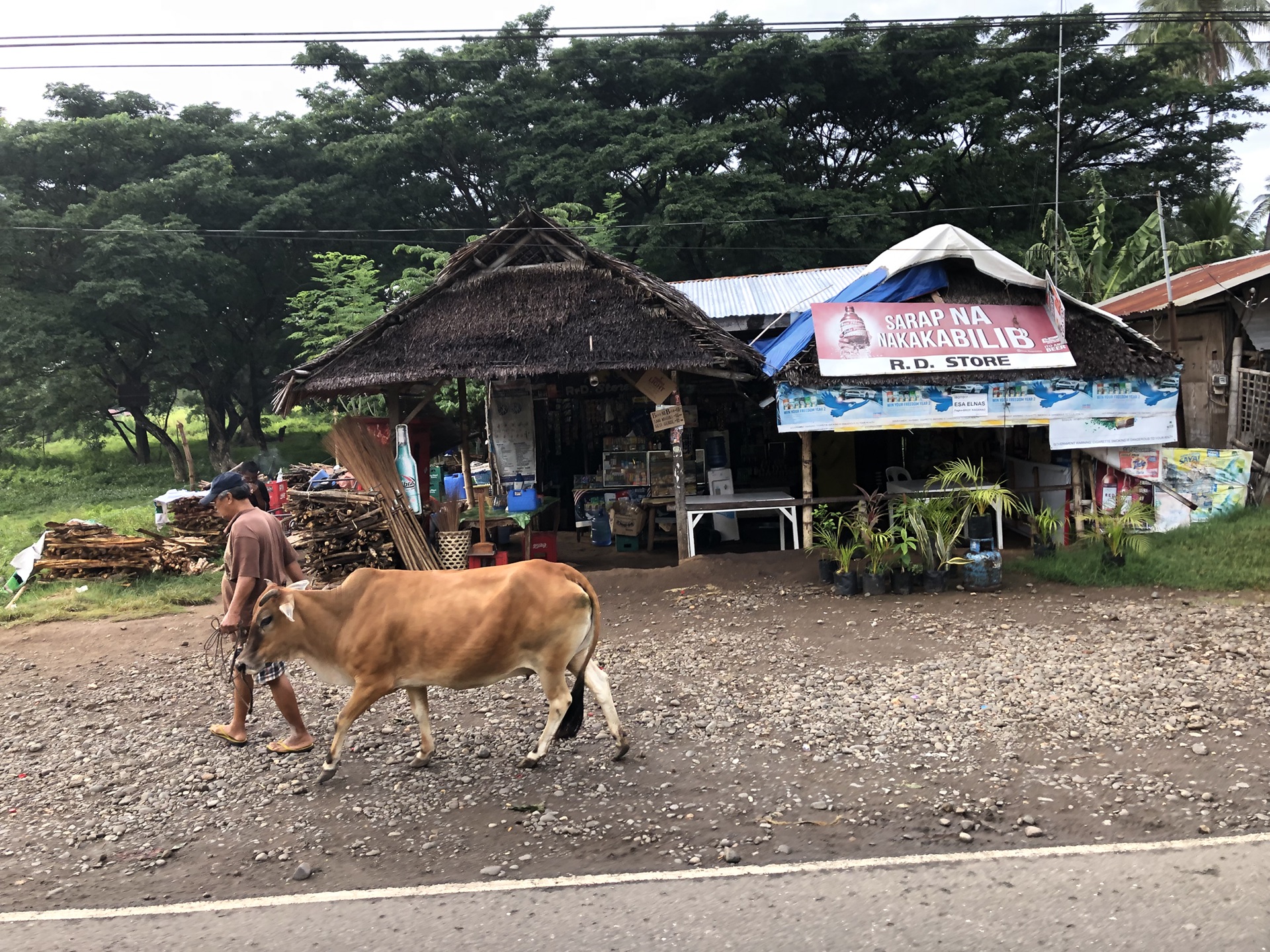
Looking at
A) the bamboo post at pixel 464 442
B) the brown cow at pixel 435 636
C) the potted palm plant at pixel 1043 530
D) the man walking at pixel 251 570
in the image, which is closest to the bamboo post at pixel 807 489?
the potted palm plant at pixel 1043 530

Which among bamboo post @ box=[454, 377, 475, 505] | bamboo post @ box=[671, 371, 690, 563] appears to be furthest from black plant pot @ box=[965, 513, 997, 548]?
bamboo post @ box=[454, 377, 475, 505]

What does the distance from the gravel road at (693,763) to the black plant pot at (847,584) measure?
1074 millimetres

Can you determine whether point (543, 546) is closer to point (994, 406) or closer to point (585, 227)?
point (994, 406)

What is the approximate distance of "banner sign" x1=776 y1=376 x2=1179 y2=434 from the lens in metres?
10.2

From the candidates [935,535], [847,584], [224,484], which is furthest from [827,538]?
[224,484]

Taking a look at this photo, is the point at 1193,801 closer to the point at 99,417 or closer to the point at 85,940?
the point at 85,940

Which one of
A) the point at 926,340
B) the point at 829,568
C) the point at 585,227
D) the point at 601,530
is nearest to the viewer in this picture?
the point at 829,568

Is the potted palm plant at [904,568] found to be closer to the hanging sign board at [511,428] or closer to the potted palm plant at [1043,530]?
the potted palm plant at [1043,530]

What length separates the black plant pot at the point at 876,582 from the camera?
927 centimetres

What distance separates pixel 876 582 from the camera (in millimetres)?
9273

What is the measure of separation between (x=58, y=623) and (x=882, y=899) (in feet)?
32.5

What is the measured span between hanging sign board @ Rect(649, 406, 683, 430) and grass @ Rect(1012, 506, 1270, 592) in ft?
13.7

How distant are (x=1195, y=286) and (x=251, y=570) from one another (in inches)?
521

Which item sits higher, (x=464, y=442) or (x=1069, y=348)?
(x=1069, y=348)
